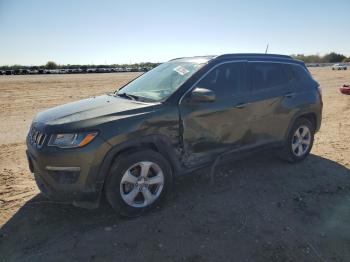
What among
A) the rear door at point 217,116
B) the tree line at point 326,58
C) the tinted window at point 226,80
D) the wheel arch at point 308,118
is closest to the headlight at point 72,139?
the rear door at point 217,116

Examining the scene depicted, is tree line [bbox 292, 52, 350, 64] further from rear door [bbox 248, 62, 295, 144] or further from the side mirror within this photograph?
the side mirror

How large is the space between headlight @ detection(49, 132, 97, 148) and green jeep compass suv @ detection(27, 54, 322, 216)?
0.01 m

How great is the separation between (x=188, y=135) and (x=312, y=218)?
180 centimetres

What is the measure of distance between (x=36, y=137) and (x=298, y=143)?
167 inches

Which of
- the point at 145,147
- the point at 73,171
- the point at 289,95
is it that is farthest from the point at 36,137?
the point at 289,95

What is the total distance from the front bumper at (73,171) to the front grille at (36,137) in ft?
0.24

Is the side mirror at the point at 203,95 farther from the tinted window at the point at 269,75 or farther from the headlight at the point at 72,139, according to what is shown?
the headlight at the point at 72,139

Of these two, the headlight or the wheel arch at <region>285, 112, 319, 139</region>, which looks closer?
the headlight

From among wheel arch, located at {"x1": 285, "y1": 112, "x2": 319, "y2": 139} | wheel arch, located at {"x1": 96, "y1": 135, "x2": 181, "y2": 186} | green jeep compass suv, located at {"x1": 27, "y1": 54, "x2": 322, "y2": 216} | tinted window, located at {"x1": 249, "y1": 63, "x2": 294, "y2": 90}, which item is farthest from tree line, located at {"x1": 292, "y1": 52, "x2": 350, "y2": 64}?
wheel arch, located at {"x1": 96, "y1": 135, "x2": 181, "y2": 186}

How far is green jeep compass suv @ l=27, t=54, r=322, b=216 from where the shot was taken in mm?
3570

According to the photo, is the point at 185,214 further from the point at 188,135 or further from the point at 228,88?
the point at 228,88

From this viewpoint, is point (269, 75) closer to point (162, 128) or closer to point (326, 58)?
point (162, 128)

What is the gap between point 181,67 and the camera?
15.8 ft

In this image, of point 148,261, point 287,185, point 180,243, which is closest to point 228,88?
point 287,185
